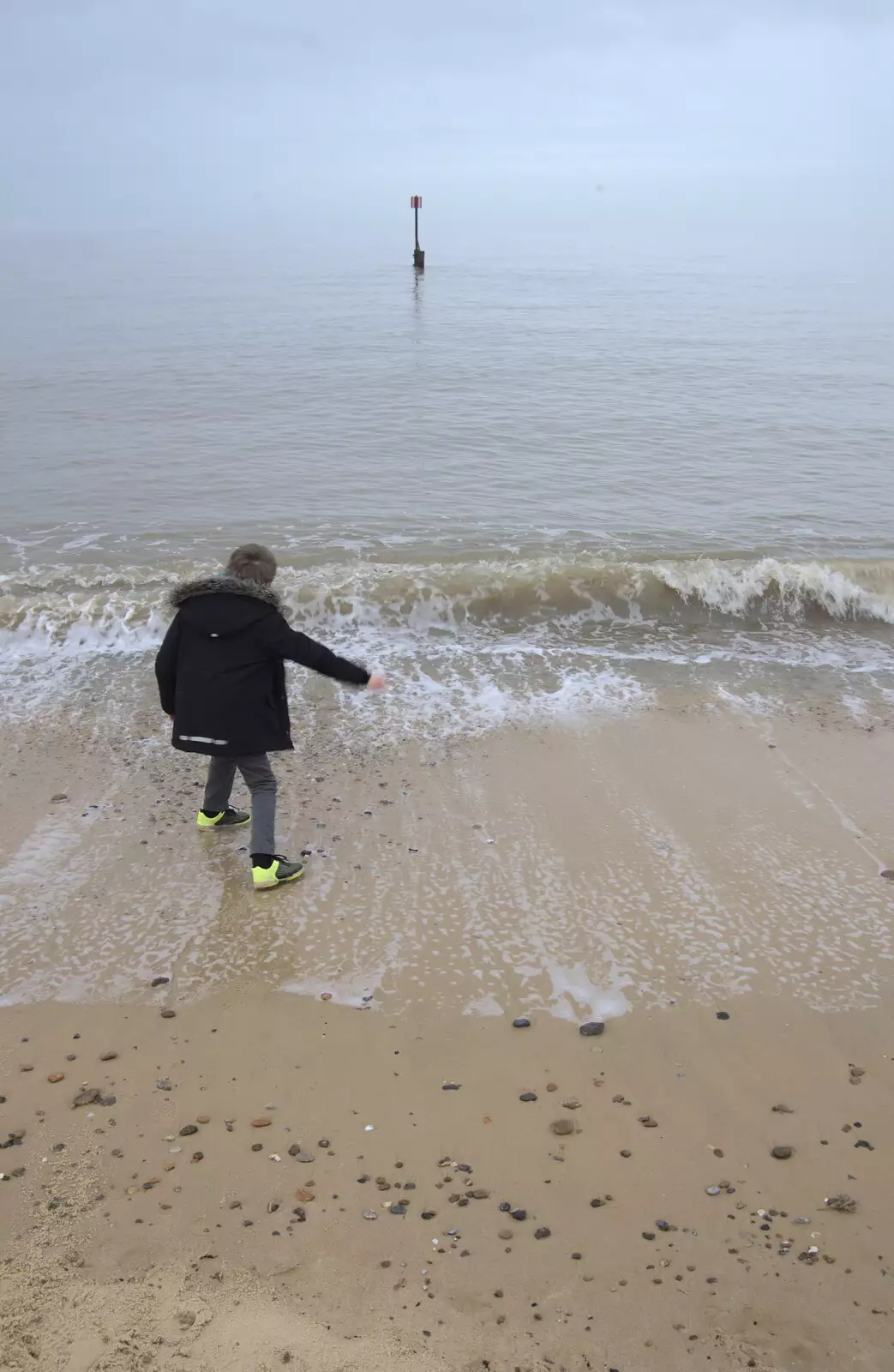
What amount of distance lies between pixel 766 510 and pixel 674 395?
25.3ft

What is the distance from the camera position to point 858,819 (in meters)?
5.60

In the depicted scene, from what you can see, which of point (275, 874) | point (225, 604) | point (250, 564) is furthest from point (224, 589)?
point (275, 874)

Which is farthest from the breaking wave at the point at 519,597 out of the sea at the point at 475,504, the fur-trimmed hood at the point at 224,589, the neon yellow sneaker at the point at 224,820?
the fur-trimmed hood at the point at 224,589

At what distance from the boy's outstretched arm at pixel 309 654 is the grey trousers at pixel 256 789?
60 cm

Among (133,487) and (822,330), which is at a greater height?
(822,330)

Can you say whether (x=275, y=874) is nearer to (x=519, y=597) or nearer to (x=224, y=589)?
(x=224, y=589)

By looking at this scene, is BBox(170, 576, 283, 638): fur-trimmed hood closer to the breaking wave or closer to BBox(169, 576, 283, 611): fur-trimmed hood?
BBox(169, 576, 283, 611): fur-trimmed hood

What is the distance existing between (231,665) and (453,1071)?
6.87 ft

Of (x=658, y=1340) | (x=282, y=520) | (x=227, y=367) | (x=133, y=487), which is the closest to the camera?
(x=658, y=1340)

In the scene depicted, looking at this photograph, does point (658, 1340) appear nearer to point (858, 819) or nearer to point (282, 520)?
point (858, 819)

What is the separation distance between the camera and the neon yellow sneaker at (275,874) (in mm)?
4941

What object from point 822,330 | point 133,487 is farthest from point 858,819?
point 822,330

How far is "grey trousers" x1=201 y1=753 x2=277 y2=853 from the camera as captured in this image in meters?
4.96

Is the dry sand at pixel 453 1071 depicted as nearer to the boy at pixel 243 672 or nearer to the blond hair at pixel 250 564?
the boy at pixel 243 672
